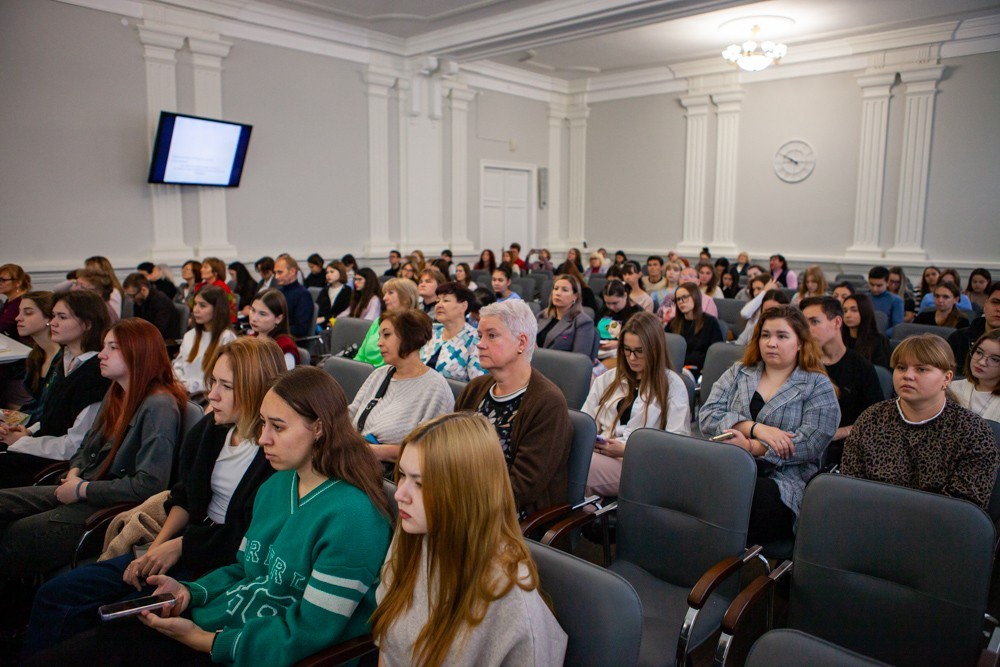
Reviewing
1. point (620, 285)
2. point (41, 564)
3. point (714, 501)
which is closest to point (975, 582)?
point (714, 501)

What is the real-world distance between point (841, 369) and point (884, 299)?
3.45 metres

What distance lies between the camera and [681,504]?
7.45 ft

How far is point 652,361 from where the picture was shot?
305cm

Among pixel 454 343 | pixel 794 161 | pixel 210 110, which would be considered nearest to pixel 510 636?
pixel 454 343

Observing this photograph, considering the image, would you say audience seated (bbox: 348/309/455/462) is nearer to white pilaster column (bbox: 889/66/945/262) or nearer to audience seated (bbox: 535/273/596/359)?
audience seated (bbox: 535/273/596/359)

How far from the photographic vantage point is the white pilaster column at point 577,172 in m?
12.7

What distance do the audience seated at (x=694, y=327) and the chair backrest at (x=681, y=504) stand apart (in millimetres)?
2532

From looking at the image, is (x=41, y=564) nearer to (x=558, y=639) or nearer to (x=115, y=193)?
(x=558, y=639)

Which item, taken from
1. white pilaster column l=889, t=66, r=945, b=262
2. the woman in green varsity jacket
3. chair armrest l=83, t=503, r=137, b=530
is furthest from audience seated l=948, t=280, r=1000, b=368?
white pilaster column l=889, t=66, r=945, b=262

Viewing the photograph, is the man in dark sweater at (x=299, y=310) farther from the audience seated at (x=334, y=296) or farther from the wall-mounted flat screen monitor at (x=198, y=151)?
the wall-mounted flat screen monitor at (x=198, y=151)

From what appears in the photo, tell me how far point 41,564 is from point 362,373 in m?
1.52

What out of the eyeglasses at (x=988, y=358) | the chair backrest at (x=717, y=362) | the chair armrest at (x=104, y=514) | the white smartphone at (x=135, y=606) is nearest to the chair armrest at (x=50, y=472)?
the chair armrest at (x=104, y=514)

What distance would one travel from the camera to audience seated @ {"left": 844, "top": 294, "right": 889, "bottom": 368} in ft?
13.3

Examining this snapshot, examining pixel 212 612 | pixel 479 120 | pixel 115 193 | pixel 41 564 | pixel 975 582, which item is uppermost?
pixel 479 120
